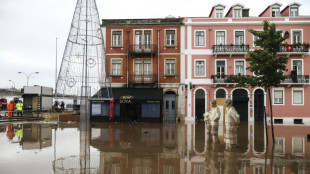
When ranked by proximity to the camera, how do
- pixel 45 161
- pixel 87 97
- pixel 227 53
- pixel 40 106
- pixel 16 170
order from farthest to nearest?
1. pixel 40 106
2. pixel 227 53
3. pixel 87 97
4. pixel 45 161
5. pixel 16 170

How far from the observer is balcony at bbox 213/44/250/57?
990 inches

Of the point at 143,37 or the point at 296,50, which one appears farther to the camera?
the point at 143,37

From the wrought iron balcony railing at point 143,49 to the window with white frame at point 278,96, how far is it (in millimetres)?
13032

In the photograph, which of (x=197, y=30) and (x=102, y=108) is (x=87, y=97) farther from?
(x=197, y=30)

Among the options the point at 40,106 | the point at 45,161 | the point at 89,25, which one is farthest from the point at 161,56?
the point at 45,161

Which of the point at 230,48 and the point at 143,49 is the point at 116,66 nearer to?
the point at 143,49

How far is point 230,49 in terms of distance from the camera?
A: 2534 centimetres

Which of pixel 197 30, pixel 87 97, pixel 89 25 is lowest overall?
pixel 87 97

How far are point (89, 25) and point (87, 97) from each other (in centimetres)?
442

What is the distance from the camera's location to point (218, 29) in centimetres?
2594

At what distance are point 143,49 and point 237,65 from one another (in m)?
9.76

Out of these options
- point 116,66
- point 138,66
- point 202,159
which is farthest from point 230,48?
point 202,159

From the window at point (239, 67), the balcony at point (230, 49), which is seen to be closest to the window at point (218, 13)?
the balcony at point (230, 49)

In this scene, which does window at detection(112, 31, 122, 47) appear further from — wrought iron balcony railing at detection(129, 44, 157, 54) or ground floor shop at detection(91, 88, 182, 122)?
ground floor shop at detection(91, 88, 182, 122)
